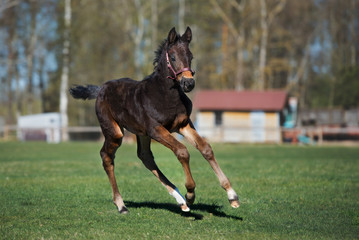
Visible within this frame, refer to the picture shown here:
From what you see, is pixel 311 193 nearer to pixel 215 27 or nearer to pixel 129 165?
pixel 129 165

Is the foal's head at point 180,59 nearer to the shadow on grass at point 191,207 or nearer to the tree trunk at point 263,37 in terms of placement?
the shadow on grass at point 191,207

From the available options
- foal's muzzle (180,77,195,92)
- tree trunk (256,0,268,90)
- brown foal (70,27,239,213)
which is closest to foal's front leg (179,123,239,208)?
brown foal (70,27,239,213)

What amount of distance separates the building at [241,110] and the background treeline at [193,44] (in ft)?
16.3

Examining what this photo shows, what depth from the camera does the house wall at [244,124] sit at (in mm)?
43094

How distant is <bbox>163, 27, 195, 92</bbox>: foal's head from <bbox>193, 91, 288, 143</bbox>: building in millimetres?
36334

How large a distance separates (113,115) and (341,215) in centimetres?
422

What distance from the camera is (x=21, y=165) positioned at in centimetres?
1745

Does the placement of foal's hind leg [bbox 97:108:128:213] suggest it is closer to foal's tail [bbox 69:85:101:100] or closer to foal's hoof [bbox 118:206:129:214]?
foal's hoof [bbox 118:206:129:214]

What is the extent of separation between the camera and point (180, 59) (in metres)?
7.68

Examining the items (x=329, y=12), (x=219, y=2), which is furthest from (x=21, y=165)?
(x=329, y=12)

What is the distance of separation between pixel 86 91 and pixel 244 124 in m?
37.5

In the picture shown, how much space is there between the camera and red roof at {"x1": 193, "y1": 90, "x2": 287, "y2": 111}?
4516 cm

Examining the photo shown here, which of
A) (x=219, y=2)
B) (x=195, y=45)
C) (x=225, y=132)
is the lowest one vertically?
(x=225, y=132)

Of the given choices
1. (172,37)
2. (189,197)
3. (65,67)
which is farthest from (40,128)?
(189,197)
